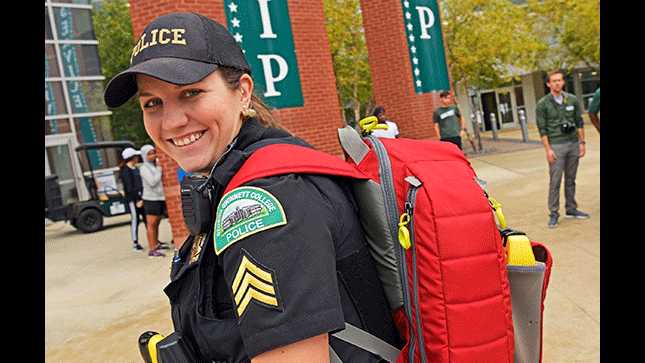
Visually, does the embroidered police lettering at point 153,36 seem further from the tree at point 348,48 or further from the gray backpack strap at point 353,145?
the tree at point 348,48

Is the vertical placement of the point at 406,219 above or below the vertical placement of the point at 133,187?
above

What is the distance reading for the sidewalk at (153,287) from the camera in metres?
4.14

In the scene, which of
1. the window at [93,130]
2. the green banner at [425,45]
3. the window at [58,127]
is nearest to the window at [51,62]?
A: the window at [58,127]

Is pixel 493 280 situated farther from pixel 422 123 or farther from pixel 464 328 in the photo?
pixel 422 123

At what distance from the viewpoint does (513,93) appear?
101ft

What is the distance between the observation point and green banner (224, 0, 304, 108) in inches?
291

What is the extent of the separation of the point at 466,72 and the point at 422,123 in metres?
9.04

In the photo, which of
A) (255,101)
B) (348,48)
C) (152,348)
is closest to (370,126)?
(255,101)

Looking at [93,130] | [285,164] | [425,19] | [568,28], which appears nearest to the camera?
[285,164]

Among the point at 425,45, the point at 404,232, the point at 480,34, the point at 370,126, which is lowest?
the point at 404,232

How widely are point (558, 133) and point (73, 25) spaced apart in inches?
741

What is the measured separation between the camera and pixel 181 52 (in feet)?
4.04

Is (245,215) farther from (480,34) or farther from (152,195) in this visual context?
(480,34)

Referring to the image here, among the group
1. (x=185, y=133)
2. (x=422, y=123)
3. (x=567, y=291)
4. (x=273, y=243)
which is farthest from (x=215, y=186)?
(x=422, y=123)
